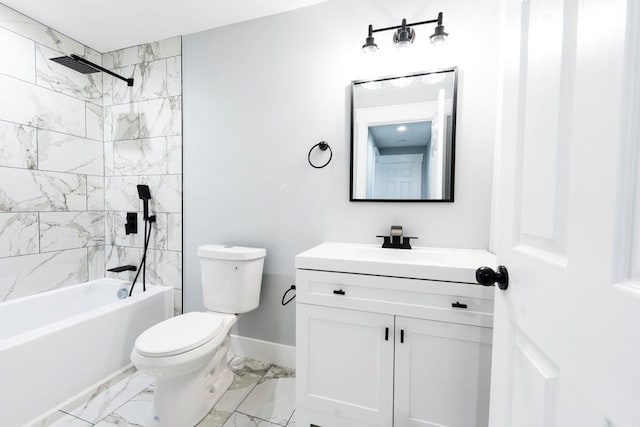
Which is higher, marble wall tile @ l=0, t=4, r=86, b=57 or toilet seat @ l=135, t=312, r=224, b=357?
marble wall tile @ l=0, t=4, r=86, b=57

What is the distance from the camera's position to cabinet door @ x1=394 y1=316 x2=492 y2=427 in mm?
1079

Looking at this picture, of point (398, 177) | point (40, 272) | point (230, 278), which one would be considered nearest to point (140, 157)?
point (40, 272)

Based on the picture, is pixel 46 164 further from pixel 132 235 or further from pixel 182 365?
pixel 182 365

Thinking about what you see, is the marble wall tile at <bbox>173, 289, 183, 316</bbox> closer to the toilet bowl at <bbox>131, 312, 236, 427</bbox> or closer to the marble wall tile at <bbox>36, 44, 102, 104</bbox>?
the toilet bowl at <bbox>131, 312, 236, 427</bbox>

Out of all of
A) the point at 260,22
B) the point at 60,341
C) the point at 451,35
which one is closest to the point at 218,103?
the point at 260,22

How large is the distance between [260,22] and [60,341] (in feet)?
7.69

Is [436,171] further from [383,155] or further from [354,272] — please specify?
[354,272]

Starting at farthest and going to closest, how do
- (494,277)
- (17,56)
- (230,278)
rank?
(17,56), (230,278), (494,277)

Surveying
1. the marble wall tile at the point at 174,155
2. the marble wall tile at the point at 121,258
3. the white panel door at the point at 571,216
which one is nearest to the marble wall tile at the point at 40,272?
the marble wall tile at the point at 121,258

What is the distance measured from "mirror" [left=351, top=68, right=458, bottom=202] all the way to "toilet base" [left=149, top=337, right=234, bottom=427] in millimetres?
1386

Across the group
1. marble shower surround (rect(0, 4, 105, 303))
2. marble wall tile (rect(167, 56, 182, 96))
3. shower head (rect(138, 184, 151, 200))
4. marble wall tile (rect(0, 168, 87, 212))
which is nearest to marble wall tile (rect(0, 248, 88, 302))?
marble shower surround (rect(0, 4, 105, 303))

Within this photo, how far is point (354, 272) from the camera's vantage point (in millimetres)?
1233

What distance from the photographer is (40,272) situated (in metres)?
2.00

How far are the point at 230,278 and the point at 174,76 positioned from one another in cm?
167
